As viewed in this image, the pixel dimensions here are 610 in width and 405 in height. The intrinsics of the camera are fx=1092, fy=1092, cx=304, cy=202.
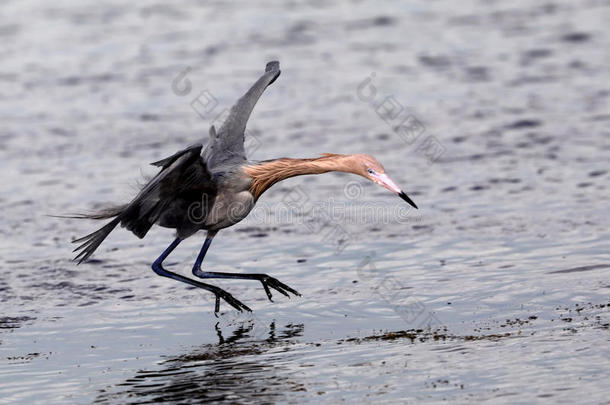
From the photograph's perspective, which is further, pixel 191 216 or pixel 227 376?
pixel 191 216

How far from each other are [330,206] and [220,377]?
19.1 ft

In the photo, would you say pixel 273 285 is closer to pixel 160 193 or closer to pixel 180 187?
pixel 180 187

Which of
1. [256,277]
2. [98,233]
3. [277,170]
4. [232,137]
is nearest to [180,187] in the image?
[98,233]

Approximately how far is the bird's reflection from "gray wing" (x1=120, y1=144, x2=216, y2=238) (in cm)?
140

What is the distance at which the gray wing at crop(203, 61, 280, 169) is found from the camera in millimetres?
10781

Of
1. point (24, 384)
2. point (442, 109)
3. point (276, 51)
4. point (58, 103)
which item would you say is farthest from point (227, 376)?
point (276, 51)

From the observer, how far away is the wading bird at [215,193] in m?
9.82

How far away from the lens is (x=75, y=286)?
11.3 m

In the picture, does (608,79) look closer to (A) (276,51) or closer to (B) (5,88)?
(A) (276,51)

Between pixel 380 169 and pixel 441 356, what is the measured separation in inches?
81.5

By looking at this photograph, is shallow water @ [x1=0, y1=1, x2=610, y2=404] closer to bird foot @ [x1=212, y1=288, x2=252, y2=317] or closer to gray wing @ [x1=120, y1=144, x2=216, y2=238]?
bird foot @ [x1=212, y1=288, x2=252, y2=317]

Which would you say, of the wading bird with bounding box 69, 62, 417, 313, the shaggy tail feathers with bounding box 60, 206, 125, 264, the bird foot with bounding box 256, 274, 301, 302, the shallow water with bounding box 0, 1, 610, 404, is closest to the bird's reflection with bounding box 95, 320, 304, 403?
the shallow water with bounding box 0, 1, 610, 404

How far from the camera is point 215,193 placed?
1039 cm

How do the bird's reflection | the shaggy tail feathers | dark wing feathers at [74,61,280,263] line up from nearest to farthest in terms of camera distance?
the bird's reflection < dark wing feathers at [74,61,280,263] < the shaggy tail feathers
